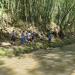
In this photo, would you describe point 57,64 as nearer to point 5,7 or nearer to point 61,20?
point 5,7

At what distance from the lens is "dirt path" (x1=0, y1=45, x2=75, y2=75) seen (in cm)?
Result: 1612

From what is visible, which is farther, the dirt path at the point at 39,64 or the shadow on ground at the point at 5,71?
the dirt path at the point at 39,64

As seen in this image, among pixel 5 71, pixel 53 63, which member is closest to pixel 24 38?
pixel 53 63

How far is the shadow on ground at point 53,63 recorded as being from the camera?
16.1m

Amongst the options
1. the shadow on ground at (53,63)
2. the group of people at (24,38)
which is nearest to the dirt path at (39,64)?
the shadow on ground at (53,63)

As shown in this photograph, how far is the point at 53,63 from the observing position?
18.4 meters

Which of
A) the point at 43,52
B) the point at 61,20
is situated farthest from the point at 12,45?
the point at 61,20

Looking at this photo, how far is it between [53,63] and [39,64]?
948 mm

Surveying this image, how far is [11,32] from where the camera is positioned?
27.8m

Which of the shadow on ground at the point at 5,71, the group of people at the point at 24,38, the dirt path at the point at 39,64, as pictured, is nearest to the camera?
the shadow on ground at the point at 5,71

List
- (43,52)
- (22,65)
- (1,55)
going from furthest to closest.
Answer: (43,52) < (1,55) < (22,65)

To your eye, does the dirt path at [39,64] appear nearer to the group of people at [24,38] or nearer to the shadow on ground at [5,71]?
the shadow on ground at [5,71]

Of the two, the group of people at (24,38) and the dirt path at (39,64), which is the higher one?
the group of people at (24,38)

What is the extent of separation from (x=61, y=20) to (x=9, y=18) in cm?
867
